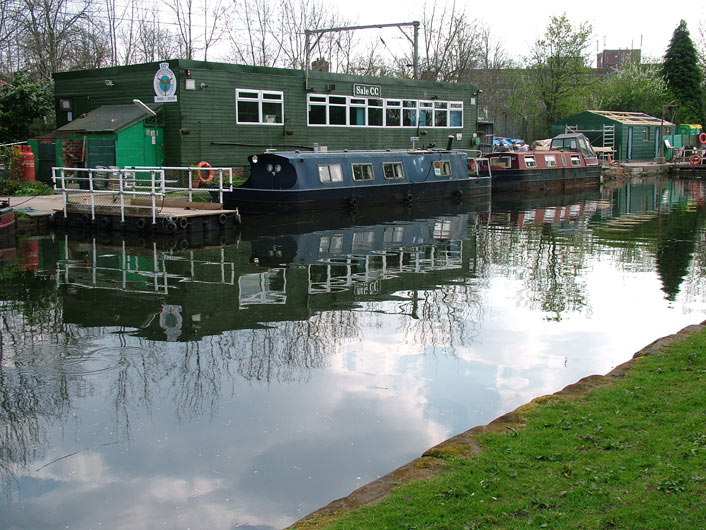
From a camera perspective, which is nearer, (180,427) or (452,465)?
(452,465)

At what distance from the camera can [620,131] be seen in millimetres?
46938

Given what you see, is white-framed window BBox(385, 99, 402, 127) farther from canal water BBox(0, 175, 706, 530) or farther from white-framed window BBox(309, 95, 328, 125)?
canal water BBox(0, 175, 706, 530)

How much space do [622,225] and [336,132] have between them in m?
11.7

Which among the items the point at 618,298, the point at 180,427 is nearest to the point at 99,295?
the point at 180,427

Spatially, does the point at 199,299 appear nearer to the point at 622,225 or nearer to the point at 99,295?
the point at 99,295

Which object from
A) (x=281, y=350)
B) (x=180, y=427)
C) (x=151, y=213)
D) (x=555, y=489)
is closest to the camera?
(x=555, y=489)

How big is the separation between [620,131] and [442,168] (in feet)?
80.4

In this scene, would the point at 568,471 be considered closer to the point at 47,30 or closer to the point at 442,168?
the point at 442,168

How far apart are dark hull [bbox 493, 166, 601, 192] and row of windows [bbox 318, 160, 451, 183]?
6616 millimetres

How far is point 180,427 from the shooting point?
21.1ft

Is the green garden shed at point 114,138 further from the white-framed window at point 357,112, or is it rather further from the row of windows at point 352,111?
the white-framed window at point 357,112

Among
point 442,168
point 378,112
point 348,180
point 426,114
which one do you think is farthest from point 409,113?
point 348,180

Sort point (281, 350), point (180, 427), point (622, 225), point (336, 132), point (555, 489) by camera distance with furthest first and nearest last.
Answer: point (336, 132) → point (622, 225) → point (281, 350) → point (180, 427) → point (555, 489)

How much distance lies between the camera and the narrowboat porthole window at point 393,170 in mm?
24672
